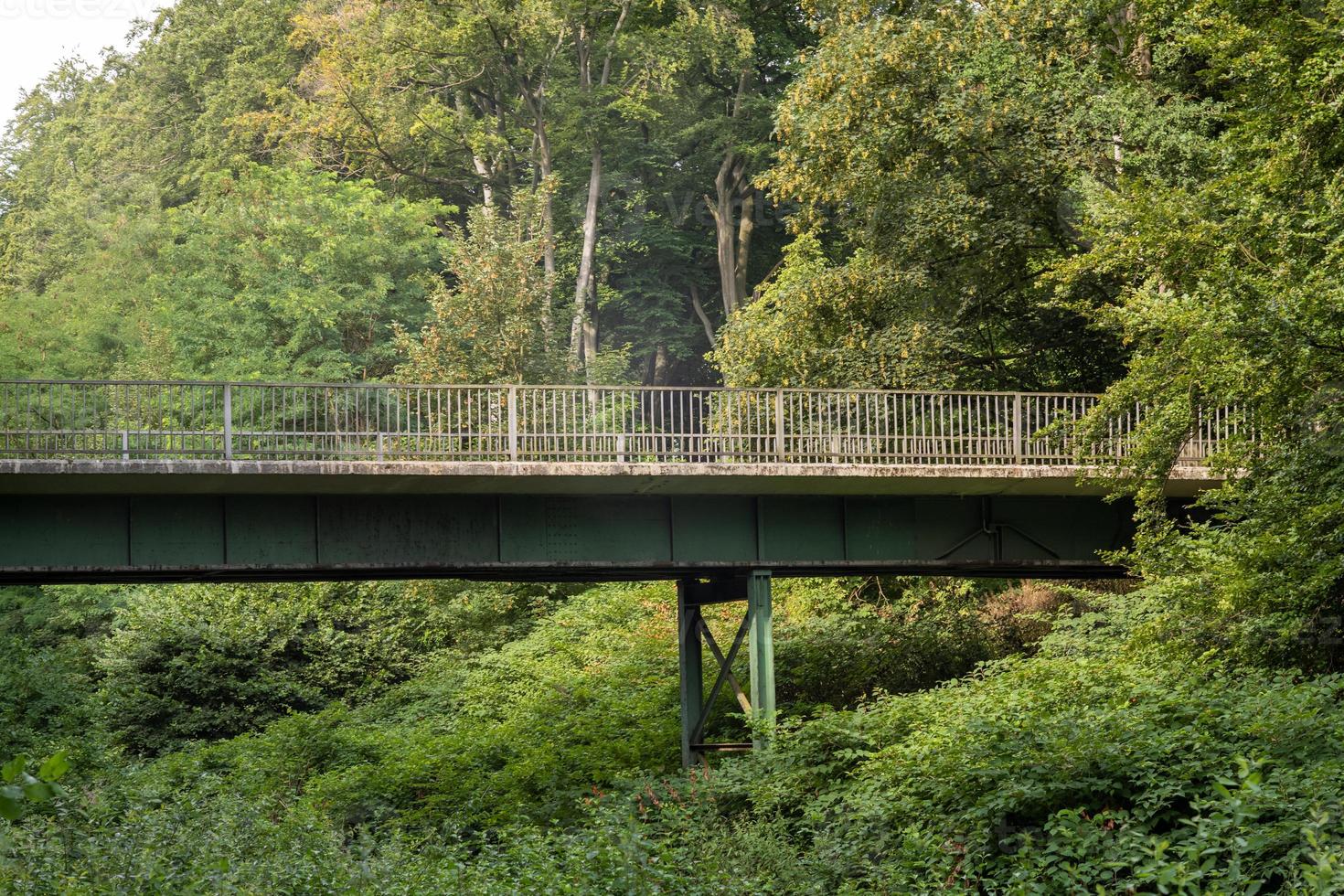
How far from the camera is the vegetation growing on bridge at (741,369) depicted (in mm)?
12898

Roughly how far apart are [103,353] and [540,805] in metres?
32.4

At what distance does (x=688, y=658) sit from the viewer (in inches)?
880

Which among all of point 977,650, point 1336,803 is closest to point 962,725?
point 1336,803

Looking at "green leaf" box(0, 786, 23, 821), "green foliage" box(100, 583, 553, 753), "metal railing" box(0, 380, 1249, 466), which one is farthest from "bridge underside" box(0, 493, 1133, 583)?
"green leaf" box(0, 786, 23, 821)

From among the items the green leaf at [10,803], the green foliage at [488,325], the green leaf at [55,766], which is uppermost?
the green foliage at [488,325]

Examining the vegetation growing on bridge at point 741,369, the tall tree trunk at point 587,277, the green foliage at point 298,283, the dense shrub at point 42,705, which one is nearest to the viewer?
the vegetation growing on bridge at point 741,369

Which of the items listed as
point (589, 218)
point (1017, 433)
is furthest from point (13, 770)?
point (589, 218)

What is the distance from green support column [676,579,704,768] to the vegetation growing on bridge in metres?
0.83

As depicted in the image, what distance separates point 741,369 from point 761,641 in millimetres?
9009

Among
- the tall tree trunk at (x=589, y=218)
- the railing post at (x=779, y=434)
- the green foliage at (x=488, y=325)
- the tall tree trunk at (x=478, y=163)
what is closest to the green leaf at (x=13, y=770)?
the railing post at (x=779, y=434)

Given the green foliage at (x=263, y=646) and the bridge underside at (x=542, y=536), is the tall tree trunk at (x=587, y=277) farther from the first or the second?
the bridge underside at (x=542, y=536)

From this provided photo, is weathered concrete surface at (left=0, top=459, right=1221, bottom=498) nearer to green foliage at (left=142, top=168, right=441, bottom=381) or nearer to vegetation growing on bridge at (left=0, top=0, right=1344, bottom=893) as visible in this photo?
vegetation growing on bridge at (left=0, top=0, right=1344, bottom=893)

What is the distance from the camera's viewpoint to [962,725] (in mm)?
15297

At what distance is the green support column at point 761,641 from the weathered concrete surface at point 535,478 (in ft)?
4.39
